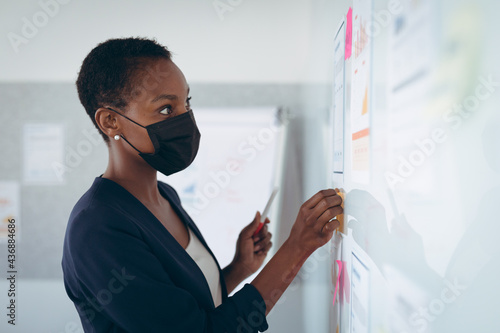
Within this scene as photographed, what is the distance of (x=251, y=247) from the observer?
1.20 metres

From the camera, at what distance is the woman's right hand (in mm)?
799

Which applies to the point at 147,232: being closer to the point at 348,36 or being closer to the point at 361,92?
the point at 361,92

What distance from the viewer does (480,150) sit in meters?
0.37

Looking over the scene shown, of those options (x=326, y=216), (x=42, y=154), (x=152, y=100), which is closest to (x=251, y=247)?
(x=326, y=216)

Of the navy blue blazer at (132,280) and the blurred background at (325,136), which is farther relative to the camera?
the navy blue blazer at (132,280)

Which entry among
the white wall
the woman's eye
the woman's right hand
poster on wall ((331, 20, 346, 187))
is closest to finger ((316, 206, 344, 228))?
the woman's right hand

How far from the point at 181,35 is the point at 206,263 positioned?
1.59 metres

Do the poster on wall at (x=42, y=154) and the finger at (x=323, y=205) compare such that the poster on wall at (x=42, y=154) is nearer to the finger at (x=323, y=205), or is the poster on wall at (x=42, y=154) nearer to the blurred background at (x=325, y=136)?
the blurred background at (x=325, y=136)

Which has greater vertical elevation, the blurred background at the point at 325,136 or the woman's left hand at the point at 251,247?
the blurred background at the point at 325,136

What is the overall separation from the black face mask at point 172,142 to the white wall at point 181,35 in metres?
1.29

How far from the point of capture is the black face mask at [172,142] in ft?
3.10

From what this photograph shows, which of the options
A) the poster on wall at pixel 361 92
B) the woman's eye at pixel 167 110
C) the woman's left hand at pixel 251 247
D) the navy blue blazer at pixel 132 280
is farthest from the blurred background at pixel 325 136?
the woman's eye at pixel 167 110

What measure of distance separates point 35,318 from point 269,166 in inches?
65.3

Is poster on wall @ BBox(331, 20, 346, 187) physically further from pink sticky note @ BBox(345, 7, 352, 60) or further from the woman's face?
the woman's face
